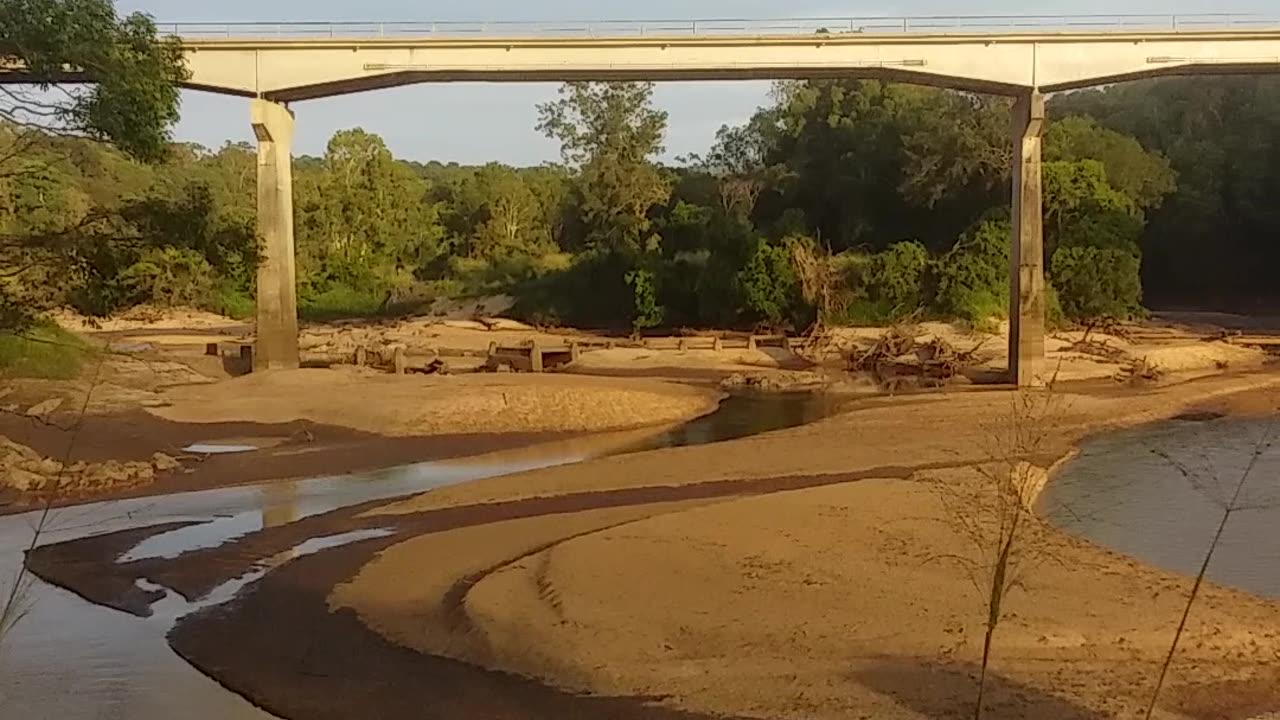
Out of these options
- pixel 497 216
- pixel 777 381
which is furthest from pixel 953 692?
pixel 497 216

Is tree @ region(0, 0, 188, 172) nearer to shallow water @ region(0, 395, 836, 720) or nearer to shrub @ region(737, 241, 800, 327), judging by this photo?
shallow water @ region(0, 395, 836, 720)

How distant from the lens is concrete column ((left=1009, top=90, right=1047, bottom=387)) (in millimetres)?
45156

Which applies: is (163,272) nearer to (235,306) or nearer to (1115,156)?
(1115,156)

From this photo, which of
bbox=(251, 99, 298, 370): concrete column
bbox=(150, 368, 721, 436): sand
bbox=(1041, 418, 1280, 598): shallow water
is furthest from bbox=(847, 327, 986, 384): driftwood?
bbox=(251, 99, 298, 370): concrete column

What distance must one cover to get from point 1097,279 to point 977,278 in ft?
19.6

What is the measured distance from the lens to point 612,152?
76.8 m

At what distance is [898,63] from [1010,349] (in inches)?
417

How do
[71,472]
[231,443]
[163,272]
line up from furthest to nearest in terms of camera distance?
[231,443] → [71,472] → [163,272]

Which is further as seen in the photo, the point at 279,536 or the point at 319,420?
the point at 319,420

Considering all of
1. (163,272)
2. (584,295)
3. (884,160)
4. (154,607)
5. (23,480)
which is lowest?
(154,607)

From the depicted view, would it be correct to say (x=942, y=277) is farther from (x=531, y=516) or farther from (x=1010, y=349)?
(x=531, y=516)

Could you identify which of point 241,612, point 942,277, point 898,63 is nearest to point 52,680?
point 241,612

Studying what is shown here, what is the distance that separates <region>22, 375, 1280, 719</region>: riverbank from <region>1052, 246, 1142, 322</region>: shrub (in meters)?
38.7

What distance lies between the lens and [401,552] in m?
19.3
